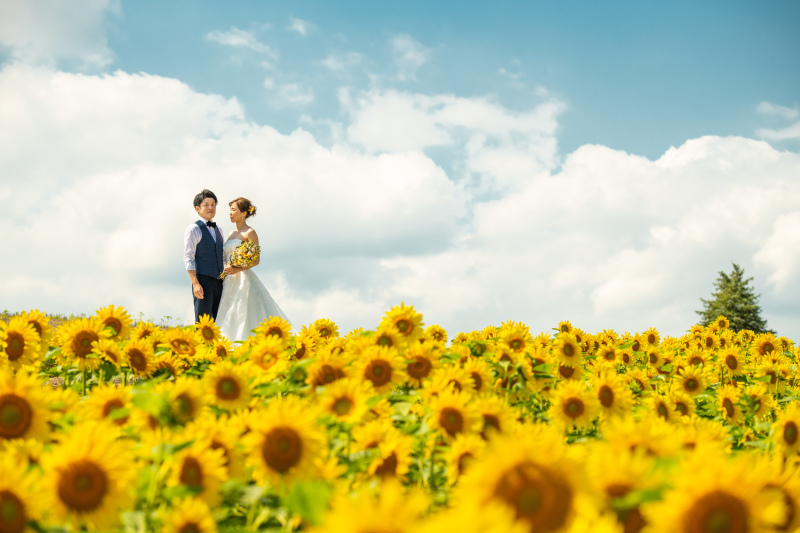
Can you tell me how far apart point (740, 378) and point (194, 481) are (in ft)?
25.7

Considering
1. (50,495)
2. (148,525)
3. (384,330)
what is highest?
(384,330)

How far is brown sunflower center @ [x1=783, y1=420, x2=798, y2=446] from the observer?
3689 mm

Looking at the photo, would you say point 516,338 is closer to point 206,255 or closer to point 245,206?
point 206,255

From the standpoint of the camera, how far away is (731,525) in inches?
62.6

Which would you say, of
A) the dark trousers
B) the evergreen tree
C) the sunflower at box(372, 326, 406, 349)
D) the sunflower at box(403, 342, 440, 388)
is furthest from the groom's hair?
the evergreen tree

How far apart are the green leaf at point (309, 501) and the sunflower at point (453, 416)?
1141mm

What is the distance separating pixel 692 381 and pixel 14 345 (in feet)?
19.9

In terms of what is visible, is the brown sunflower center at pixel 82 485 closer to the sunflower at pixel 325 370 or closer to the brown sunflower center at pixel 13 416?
the brown sunflower center at pixel 13 416

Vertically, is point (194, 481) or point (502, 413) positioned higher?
point (502, 413)

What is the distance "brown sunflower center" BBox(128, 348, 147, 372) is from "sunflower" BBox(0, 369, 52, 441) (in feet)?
5.78

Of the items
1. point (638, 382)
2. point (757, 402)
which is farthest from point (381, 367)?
point (757, 402)

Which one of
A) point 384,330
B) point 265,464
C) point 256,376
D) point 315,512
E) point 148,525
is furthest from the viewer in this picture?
point 384,330

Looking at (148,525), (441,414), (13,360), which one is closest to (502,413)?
(441,414)

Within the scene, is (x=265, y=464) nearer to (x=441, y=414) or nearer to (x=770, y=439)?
(x=441, y=414)
